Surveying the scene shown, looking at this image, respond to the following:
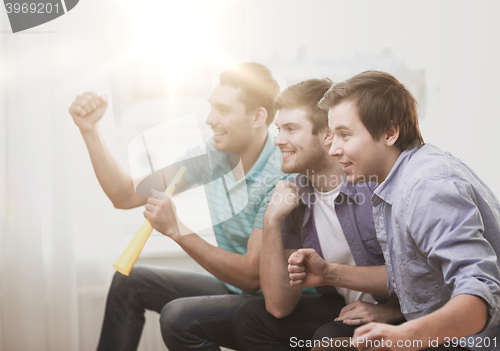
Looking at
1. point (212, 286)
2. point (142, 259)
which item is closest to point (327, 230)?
point (212, 286)

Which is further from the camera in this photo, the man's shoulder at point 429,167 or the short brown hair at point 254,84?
the short brown hair at point 254,84

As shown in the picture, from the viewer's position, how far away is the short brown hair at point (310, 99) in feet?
3.46

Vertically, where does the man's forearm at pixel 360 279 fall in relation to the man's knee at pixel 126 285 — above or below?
above

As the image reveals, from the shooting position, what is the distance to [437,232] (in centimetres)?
62

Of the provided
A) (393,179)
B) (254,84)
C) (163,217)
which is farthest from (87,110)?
(393,179)

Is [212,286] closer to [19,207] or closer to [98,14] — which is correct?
[19,207]

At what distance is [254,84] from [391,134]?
19.2 inches

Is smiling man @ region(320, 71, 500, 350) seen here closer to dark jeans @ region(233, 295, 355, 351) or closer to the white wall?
dark jeans @ region(233, 295, 355, 351)

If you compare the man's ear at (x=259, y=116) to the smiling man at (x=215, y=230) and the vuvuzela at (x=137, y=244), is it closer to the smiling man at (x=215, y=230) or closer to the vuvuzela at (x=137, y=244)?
the smiling man at (x=215, y=230)

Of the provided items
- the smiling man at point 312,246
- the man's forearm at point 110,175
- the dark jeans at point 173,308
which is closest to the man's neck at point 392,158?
the smiling man at point 312,246

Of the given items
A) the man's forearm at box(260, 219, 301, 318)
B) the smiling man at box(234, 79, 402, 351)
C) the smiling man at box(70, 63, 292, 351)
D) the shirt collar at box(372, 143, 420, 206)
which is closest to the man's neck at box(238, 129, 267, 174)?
the smiling man at box(70, 63, 292, 351)

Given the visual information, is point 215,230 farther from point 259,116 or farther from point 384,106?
point 384,106

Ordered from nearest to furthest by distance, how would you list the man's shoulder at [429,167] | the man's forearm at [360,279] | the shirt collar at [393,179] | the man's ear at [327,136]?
the man's shoulder at [429,167] → the shirt collar at [393,179] → the man's forearm at [360,279] → the man's ear at [327,136]

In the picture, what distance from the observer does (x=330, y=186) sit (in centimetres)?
108
